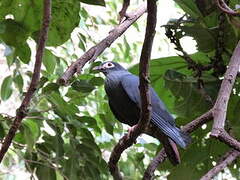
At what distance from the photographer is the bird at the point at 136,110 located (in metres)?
1.18

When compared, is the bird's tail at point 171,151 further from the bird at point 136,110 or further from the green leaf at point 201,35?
the green leaf at point 201,35

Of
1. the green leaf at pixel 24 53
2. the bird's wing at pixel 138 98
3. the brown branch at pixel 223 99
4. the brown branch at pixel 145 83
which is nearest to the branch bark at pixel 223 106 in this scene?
the brown branch at pixel 223 99

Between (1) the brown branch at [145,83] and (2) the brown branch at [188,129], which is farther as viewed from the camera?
(2) the brown branch at [188,129]

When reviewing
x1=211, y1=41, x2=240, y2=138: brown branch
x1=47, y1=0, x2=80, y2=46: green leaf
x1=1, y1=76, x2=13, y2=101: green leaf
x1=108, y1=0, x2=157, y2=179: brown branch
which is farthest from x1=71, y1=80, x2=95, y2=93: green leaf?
x1=1, y1=76, x2=13, y2=101: green leaf

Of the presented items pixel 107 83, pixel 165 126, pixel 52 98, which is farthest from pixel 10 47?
pixel 165 126

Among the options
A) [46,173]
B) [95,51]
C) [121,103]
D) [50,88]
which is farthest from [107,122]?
[95,51]

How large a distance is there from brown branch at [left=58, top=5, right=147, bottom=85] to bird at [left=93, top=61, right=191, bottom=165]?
0.68 ft

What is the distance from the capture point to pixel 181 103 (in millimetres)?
1497

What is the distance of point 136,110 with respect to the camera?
1.30 meters

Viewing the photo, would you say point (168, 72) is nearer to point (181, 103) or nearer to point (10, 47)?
point (181, 103)

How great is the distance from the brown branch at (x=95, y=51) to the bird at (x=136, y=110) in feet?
0.68

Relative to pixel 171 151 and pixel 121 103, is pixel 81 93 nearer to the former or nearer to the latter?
pixel 121 103

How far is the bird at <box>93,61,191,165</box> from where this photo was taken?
1.18m

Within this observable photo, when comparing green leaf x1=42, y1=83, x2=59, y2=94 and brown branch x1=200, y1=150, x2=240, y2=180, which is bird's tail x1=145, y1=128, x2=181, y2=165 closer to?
brown branch x1=200, y1=150, x2=240, y2=180
